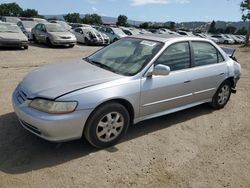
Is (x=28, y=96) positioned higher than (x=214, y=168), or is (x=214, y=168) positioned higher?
(x=28, y=96)

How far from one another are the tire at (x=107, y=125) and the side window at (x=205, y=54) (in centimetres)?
181

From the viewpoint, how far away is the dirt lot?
3.06 m

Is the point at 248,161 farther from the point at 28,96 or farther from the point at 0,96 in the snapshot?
the point at 0,96

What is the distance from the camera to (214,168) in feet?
11.3

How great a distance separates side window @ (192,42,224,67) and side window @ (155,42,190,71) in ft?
0.70

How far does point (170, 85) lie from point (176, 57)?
54 cm

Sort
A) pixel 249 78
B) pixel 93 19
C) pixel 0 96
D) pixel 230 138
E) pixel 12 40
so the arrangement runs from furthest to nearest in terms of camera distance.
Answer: pixel 93 19
pixel 12 40
pixel 249 78
pixel 0 96
pixel 230 138

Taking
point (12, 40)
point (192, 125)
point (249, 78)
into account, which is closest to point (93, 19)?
Answer: point (12, 40)

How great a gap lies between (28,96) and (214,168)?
2.62 meters

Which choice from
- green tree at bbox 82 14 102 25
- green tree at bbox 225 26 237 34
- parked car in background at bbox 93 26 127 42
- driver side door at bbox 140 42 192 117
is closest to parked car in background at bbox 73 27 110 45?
parked car in background at bbox 93 26 127 42

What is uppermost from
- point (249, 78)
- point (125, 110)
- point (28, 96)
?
point (28, 96)

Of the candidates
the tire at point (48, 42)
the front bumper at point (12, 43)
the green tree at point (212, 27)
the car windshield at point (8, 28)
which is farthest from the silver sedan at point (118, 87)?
the green tree at point (212, 27)

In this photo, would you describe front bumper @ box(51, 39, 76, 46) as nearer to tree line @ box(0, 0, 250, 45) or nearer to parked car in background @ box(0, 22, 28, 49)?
parked car in background @ box(0, 22, 28, 49)

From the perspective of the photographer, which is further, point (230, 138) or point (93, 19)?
point (93, 19)
